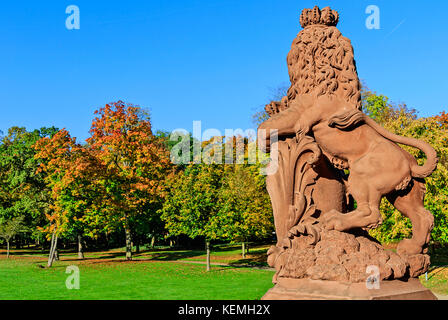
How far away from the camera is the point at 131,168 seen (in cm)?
2822

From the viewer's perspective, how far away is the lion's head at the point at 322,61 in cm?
494

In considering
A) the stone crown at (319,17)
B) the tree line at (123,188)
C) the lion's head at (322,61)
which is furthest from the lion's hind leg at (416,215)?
the tree line at (123,188)

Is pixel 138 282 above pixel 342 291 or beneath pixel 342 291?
beneath

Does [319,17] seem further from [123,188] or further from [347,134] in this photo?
[123,188]

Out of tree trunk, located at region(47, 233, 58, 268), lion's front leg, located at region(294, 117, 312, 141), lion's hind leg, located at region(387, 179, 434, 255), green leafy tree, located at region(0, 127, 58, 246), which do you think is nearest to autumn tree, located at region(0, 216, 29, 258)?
green leafy tree, located at region(0, 127, 58, 246)

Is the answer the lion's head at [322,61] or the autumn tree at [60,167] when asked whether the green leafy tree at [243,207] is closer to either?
the autumn tree at [60,167]

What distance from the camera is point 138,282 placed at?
18.9 meters

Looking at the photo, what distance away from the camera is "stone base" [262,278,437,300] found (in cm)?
408

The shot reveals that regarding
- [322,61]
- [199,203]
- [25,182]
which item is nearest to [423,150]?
[322,61]

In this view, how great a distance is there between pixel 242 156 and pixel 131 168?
10.8 metres

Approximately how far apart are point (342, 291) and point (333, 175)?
1.54m

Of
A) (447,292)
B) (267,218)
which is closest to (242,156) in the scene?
(267,218)

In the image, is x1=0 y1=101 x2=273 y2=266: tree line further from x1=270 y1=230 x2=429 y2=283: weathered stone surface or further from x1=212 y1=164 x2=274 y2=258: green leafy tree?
x1=270 y1=230 x2=429 y2=283: weathered stone surface
